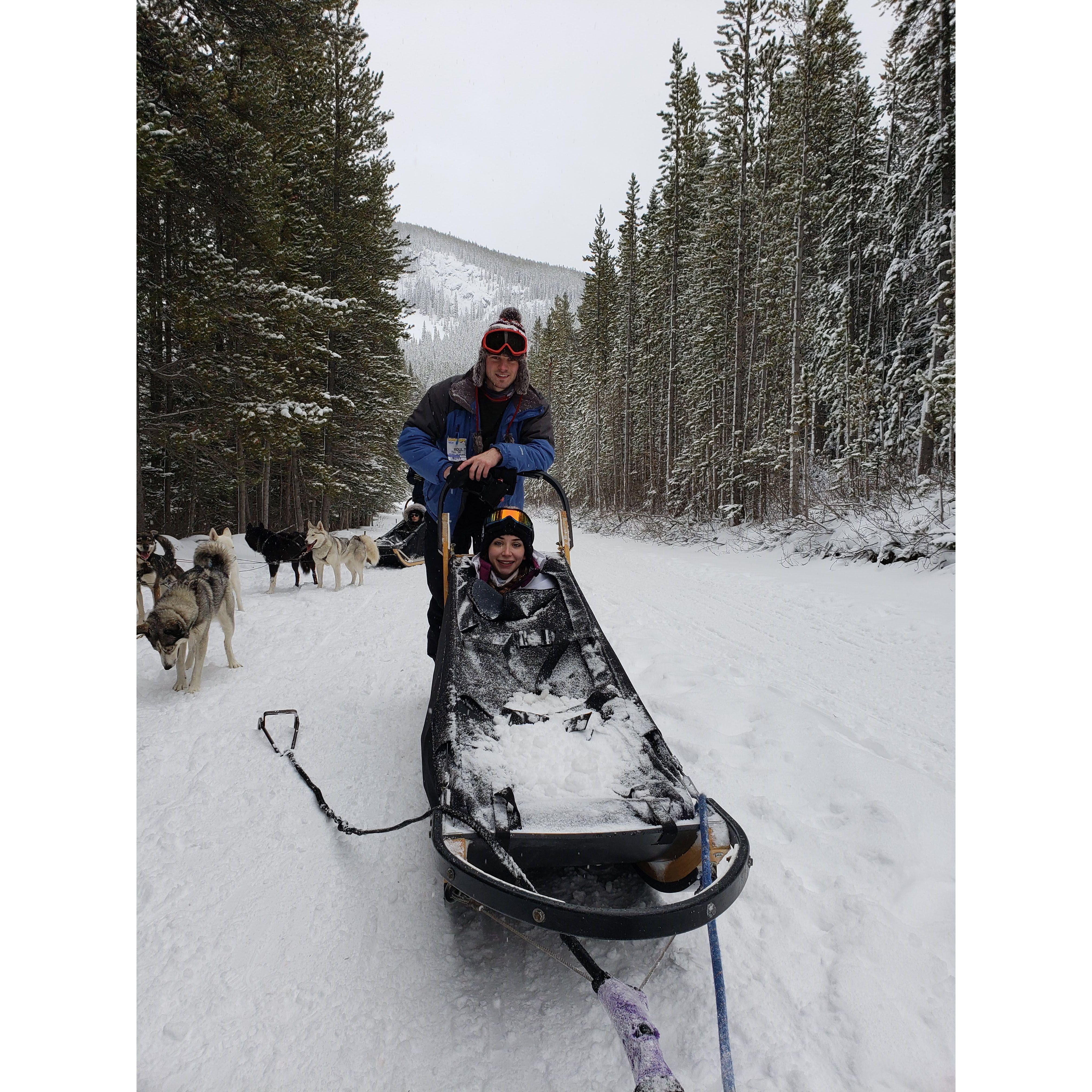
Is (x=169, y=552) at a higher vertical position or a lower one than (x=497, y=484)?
lower

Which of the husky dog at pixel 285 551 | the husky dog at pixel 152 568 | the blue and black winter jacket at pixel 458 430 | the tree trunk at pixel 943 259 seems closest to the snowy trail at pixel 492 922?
the blue and black winter jacket at pixel 458 430

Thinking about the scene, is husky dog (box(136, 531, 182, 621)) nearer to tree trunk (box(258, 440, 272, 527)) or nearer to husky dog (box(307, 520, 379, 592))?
husky dog (box(307, 520, 379, 592))

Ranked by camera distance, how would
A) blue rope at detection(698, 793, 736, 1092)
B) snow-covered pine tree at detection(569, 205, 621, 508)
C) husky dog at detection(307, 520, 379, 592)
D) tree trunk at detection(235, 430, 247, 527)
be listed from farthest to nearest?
snow-covered pine tree at detection(569, 205, 621, 508) → tree trunk at detection(235, 430, 247, 527) → husky dog at detection(307, 520, 379, 592) → blue rope at detection(698, 793, 736, 1092)

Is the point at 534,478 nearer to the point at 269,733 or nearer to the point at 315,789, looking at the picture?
the point at 315,789

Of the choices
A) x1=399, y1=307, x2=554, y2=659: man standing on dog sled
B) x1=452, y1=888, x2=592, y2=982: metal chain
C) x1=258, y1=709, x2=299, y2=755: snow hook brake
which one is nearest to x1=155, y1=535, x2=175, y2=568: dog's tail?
x1=258, y1=709, x2=299, y2=755: snow hook brake

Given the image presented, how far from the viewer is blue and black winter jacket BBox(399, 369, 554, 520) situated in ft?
10.4

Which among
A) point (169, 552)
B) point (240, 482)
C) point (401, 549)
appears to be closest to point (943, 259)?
point (401, 549)

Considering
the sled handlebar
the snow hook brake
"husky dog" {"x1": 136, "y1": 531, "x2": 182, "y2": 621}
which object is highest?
the sled handlebar

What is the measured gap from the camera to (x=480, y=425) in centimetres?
324

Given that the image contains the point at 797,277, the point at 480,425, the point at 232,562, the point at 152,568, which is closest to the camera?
the point at 480,425

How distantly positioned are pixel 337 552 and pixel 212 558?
4063mm

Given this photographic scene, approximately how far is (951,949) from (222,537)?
6.68 m

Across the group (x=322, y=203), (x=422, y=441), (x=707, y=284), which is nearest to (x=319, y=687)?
(x=422, y=441)

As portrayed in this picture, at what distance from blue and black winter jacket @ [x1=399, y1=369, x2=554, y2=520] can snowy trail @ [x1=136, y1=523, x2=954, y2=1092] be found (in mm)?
1635
